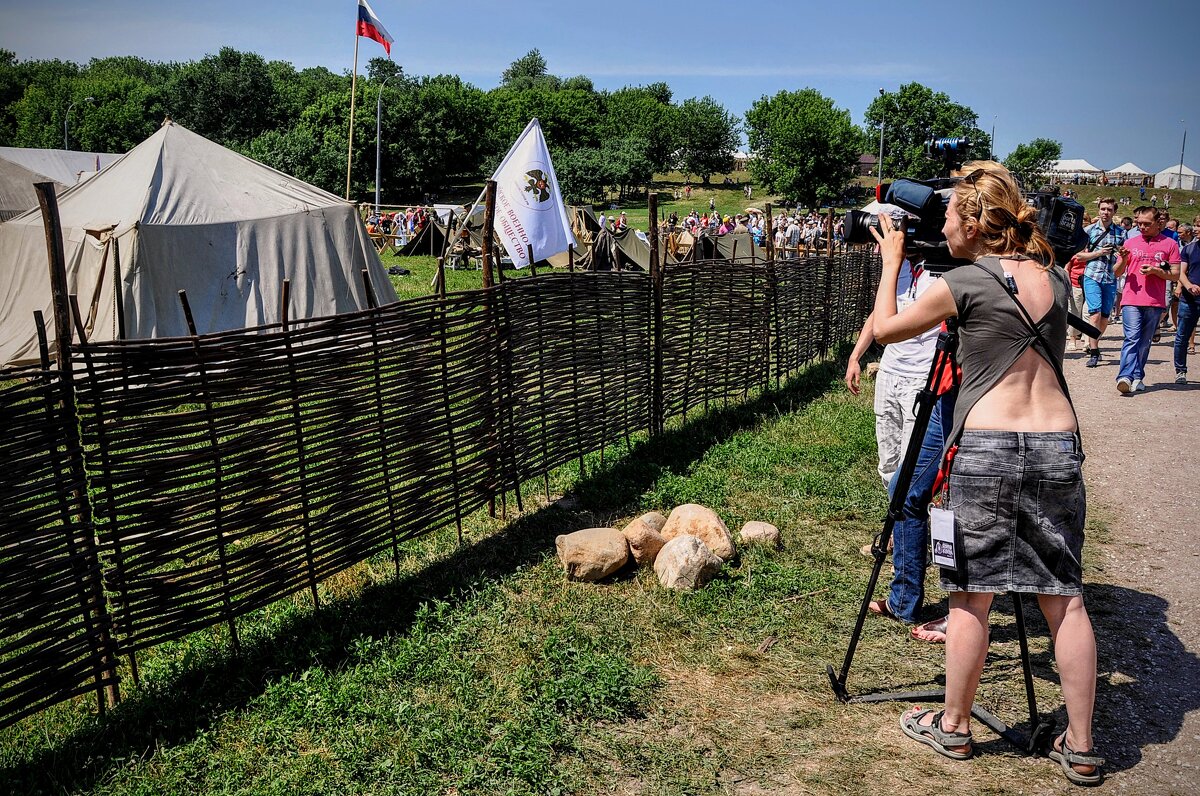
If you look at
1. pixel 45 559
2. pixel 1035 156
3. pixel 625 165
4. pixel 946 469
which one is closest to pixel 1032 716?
pixel 946 469

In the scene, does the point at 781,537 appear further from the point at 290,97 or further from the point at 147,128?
the point at 290,97

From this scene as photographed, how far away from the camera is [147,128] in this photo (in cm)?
7525

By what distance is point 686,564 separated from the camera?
4613 millimetres

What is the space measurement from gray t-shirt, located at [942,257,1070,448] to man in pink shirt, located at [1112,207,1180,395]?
7.91m

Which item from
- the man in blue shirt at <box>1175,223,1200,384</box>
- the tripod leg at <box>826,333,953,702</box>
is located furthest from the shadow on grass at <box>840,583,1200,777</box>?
the man in blue shirt at <box>1175,223,1200,384</box>

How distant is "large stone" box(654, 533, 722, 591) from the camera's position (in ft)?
15.1

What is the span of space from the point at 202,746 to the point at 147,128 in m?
85.9

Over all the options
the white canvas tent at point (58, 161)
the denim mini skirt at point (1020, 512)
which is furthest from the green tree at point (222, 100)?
the denim mini skirt at point (1020, 512)

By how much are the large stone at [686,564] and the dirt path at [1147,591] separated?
1925 millimetres

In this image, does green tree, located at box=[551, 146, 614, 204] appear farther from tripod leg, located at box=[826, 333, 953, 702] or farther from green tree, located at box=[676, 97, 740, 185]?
tripod leg, located at box=[826, 333, 953, 702]

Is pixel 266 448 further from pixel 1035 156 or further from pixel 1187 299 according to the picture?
pixel 1035 156

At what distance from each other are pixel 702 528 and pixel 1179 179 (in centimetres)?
13081

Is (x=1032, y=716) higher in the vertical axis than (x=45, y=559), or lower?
lower

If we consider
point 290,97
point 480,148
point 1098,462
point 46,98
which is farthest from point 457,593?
point 46,98
